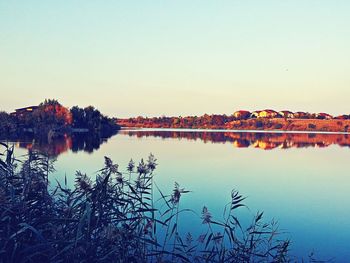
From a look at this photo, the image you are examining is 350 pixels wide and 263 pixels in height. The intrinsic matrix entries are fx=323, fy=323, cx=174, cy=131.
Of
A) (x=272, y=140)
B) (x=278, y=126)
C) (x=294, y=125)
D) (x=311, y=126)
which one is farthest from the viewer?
(x=278, y=126)

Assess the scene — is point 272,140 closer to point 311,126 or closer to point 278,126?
point 311,126

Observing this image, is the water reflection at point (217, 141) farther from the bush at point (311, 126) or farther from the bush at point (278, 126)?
the bush at point (278, 126)

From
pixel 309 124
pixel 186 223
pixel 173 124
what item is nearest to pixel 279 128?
pixel 309 124

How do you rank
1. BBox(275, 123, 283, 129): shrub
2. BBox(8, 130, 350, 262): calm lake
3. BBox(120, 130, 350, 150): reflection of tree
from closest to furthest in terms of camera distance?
BBox(8, 130, 350, 262): calm lake < BBox(120, 130, 350, 150): reflection of tree < BBox(275, 123, 283, 129): shrub

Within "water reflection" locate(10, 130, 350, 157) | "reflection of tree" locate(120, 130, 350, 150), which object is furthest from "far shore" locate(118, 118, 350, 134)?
"water reflection" locate(10, 130, 350, 157)

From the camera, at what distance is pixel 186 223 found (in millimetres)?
8773

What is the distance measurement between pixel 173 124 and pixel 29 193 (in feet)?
451

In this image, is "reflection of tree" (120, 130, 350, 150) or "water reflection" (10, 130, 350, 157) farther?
"reflection of tree" (120, 130, 350, 150)

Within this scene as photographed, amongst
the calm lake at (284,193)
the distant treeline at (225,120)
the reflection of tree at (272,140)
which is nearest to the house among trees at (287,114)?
the distant treeline at (225,120)

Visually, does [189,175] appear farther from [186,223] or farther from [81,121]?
[81,121]

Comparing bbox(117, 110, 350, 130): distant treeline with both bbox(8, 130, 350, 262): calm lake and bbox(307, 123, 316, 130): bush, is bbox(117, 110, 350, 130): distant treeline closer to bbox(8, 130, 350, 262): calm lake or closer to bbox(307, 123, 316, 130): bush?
bbox(307, 123, 316, 130): bush

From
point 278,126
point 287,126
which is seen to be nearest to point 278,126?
point 278,126

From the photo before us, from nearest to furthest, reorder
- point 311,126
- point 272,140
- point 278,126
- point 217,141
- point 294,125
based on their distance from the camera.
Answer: point 217,141
point 272,140
point 311,126
point 294,125
point 278,126

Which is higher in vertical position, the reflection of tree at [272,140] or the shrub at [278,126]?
the shrub at [278,126]
